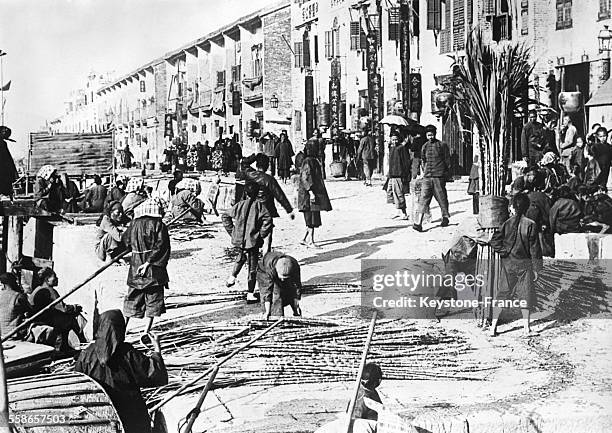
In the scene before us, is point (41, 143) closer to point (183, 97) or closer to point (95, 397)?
point (183, 97)

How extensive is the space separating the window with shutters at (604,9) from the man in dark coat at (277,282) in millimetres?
3824

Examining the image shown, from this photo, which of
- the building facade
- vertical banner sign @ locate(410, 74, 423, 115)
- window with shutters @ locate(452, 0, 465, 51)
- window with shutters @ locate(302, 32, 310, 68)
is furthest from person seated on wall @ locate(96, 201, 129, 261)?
vertical banner sign @ locate(410, 74, 423, 115)

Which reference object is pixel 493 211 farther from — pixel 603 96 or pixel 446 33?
pixel 446 33

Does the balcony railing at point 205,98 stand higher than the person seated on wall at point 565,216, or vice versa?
the balcony railing at point 205,98

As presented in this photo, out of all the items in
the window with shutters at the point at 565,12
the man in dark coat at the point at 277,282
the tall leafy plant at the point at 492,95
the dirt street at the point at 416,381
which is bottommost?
the dirt street at the point at 416,381

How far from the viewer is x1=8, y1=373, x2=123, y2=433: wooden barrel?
3716mm

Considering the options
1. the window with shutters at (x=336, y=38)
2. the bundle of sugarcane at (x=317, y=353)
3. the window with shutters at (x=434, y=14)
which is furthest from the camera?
the window with shutters at (x=336, y=38)

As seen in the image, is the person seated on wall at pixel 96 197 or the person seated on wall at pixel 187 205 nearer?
the person seated on wall at pixel 187 205

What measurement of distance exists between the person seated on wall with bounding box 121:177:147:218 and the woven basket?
8.95ft

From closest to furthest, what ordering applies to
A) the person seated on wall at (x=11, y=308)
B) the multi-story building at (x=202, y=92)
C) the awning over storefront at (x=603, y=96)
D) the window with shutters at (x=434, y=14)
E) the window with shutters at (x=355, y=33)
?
the person seated on wall at (x=11, y=308) < the awning over storefront at (x=603, y=96) < the multi-story building at (x=202, y=92) < the window with shutters at (x=434, y=14) < the window with shutters at (x=355, y=33)

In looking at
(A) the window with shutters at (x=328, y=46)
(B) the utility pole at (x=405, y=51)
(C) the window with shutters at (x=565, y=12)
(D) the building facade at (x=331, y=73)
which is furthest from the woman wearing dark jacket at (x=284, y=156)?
(C) the window with shutters at (x=565, y=12)

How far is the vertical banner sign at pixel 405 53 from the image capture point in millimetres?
12125

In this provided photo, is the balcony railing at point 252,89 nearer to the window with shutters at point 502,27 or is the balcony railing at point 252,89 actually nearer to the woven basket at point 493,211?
the window with shutters at point 502,27

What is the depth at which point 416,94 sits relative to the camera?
1192 cm
